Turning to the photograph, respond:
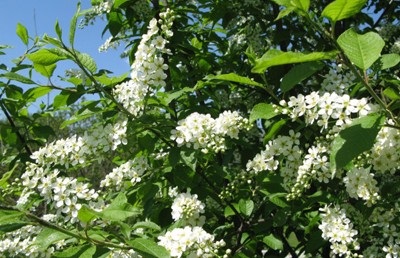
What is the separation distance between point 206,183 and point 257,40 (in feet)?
6.18

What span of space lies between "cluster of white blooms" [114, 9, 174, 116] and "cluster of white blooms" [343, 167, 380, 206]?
3.82 ft

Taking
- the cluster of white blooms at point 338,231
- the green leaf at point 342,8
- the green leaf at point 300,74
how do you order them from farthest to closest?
the cluster of white blooms at point 338,231 → the green leaf at point 300,74 → the green leaf at point 342,8

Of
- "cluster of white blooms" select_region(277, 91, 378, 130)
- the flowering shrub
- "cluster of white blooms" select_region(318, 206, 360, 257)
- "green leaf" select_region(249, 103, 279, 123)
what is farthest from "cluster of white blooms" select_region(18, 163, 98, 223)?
"cluster of white blooms" select_region(318, 206, 360, 257)

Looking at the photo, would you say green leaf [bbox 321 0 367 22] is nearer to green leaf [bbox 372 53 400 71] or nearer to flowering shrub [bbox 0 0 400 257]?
flowering shrub [bbox 0 0 400 257]

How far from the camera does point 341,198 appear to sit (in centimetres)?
298

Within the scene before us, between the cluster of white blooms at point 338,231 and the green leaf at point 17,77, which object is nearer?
the cluster of white blooms at point 338,231

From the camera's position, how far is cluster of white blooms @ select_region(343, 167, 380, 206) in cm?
244

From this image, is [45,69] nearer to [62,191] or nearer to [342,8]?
[62,191]

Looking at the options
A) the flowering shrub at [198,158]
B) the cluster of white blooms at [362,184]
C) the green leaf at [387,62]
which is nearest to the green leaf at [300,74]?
the flowering shrub at [198,158]

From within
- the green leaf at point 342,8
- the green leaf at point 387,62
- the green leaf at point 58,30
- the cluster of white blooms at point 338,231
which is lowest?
the cluster of white blooms at point 338,231

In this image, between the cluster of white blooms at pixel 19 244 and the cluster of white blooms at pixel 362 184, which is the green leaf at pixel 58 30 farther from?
the cluster of white blooms at pixel 362 184

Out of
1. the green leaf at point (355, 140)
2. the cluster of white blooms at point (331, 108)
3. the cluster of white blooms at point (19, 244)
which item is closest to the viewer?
the green leaf at point (355, 140)

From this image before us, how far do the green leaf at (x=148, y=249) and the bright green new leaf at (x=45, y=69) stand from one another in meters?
1.21

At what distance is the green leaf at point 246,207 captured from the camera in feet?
9.33
